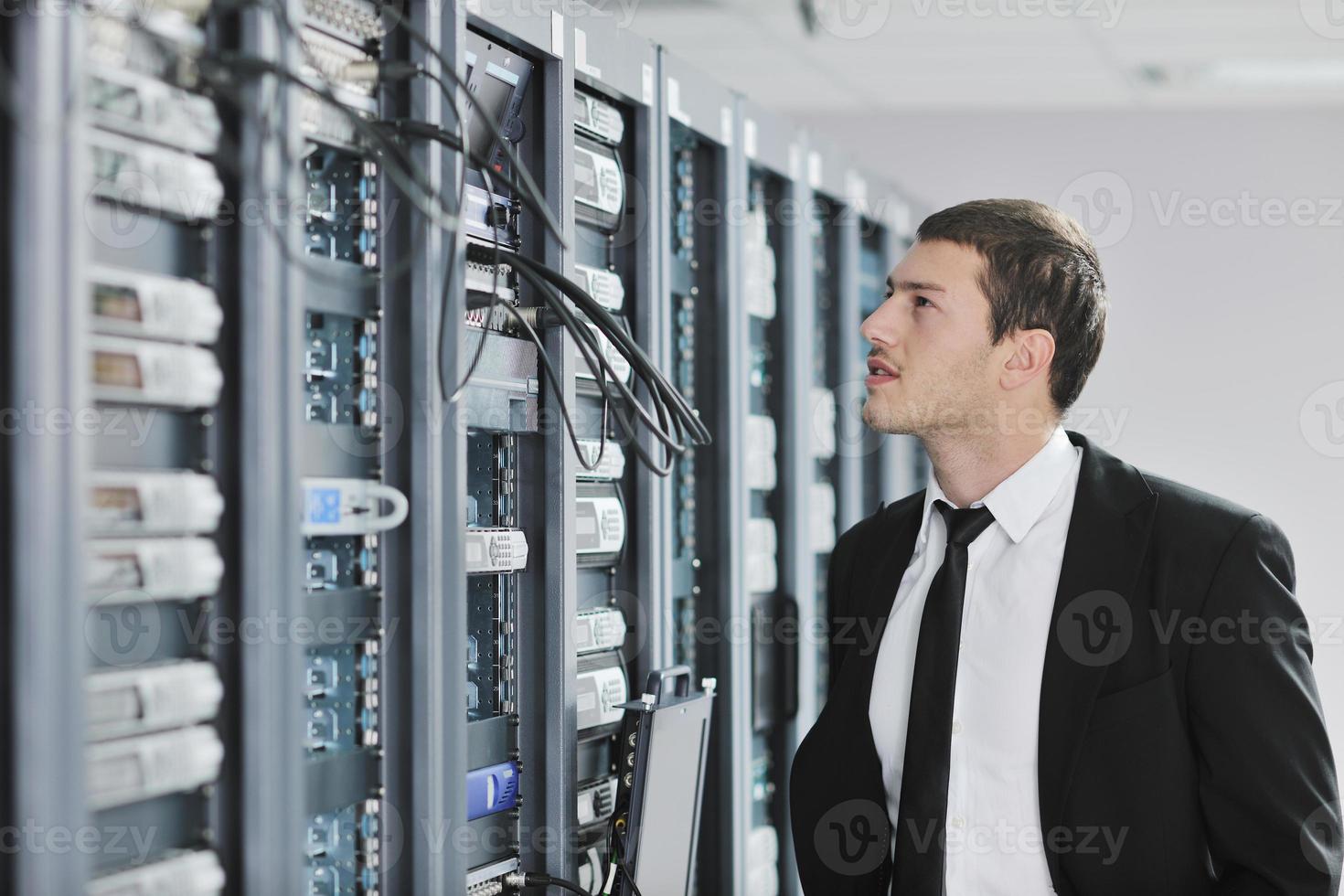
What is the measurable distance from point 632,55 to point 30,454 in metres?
1.31

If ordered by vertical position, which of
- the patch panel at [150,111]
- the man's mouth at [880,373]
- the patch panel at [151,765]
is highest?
the patch panel at [150,111]

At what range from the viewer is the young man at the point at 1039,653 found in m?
1.50

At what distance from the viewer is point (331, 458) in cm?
145

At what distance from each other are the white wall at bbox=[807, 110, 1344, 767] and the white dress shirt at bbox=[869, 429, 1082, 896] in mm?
2914

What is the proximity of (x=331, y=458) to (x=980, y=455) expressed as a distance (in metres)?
0.90

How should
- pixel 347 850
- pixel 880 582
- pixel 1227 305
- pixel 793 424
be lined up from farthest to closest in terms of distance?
1. pixel 1227 305
2. pixel 793 424
3. pixel 880 582
4. pixel 347 850

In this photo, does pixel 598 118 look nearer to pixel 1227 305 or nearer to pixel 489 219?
pixel 489 219

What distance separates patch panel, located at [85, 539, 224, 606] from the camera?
1155 mm

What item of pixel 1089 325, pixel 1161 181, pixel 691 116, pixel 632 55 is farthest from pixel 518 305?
pixel 1161 181

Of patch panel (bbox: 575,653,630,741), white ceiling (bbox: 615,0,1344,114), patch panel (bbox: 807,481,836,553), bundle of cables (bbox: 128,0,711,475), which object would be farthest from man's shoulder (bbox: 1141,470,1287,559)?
white ceiling (bbox: 615,0,1344,114)

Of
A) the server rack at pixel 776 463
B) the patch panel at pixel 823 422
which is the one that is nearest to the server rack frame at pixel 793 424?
the server rack at pixel 776 463

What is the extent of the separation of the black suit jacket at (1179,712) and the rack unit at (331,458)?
2.32 feet

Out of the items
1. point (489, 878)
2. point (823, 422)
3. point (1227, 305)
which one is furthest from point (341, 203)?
point (1227, 305)

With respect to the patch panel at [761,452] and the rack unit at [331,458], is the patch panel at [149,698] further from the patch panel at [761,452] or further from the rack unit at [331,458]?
the patch panel at [761,452]
